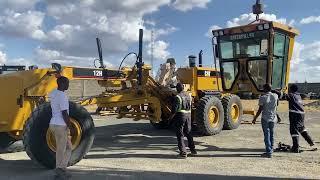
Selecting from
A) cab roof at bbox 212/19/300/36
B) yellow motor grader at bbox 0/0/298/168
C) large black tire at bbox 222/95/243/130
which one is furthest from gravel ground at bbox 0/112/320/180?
cab roof at bbox 212/19/300/36

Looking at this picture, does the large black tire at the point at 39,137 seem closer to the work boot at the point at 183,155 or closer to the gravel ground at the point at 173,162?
the gravel ground at the point at 173,162

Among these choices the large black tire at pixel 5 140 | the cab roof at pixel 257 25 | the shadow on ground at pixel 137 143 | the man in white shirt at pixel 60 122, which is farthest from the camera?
the cab roof at pixel 257 25

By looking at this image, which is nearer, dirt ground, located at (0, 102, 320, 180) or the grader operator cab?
dirt ground, located at (0, 102, 320, 180)

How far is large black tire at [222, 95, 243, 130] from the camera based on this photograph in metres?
16.3

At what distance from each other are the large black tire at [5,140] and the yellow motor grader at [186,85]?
2 cm

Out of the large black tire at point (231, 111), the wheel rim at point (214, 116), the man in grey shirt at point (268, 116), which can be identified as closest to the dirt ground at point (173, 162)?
the man in grey shirt at point (268, 116)

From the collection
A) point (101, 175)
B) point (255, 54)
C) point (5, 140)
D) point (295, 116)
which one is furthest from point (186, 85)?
point (101, 175)

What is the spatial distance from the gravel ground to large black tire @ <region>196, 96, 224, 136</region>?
0.34m

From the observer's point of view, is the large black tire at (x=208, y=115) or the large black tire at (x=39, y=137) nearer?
the large black tire at (x=39, y=137)

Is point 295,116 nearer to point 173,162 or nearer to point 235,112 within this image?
point 173,162

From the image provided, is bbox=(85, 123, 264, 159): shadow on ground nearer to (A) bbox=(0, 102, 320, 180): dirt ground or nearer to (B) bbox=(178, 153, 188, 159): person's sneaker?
→ (A) bbox=(0, 102, 320, 180): dirt ground

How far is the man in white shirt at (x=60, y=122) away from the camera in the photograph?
8.09 m

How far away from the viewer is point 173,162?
10.1 m

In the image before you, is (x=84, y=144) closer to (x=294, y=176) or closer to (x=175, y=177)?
(x=175, y=177)
